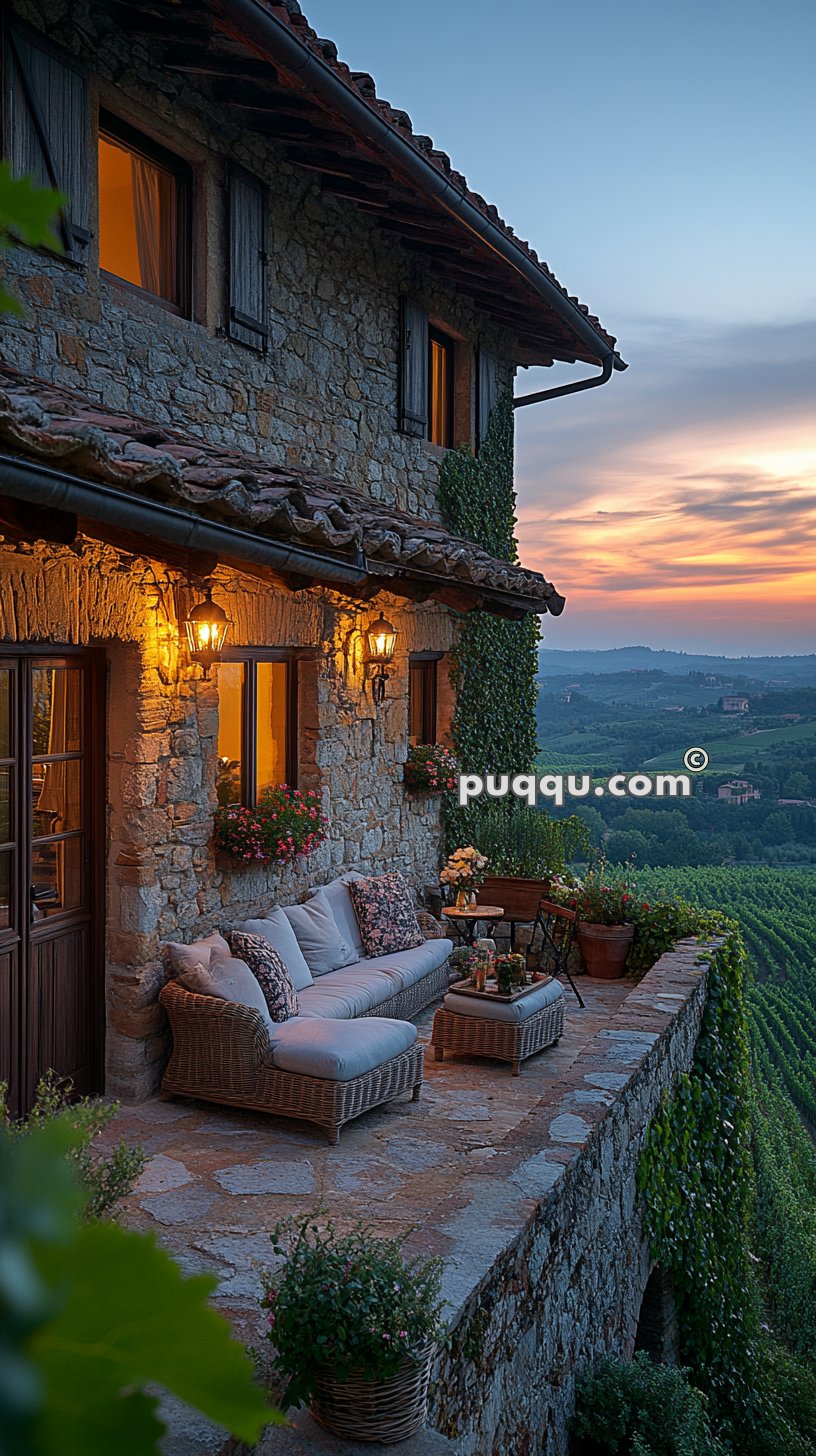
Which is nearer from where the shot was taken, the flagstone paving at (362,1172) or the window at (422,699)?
the flagstone paving at (362,1172)

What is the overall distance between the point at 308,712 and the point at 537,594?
2436mm

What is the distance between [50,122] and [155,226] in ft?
3.84

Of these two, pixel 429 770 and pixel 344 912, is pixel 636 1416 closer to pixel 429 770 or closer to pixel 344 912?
pixel 344 912

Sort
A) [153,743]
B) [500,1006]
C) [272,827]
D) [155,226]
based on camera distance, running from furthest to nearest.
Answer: [500,1006]
[272,827]
[155,226]
[153,743]

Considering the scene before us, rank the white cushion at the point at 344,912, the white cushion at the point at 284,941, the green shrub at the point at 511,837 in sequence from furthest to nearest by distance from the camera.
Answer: the green shrub at the point at 511,837, the white cushion at the point at 344,912, the white cushion at the point at 284,941

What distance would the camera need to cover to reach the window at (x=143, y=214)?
598 cm

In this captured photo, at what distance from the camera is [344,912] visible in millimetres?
7680

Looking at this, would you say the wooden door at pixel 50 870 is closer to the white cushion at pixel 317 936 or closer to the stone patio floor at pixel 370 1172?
the stone patio floor at pixel 370 1172

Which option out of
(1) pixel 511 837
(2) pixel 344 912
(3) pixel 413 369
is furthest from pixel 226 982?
(3) pixel 413 369

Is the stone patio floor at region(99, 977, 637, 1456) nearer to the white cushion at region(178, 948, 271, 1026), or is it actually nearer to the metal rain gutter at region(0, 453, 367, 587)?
the white cushion at region(178, 948, 271, 1026)

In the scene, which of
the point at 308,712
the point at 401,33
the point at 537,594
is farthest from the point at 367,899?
the point at 401,33

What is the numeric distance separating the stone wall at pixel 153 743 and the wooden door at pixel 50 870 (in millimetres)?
98

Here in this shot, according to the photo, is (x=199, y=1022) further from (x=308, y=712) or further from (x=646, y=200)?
(x=646, y=200)

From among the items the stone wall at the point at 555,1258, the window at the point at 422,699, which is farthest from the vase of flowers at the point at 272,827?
the window at the point at 422,699
